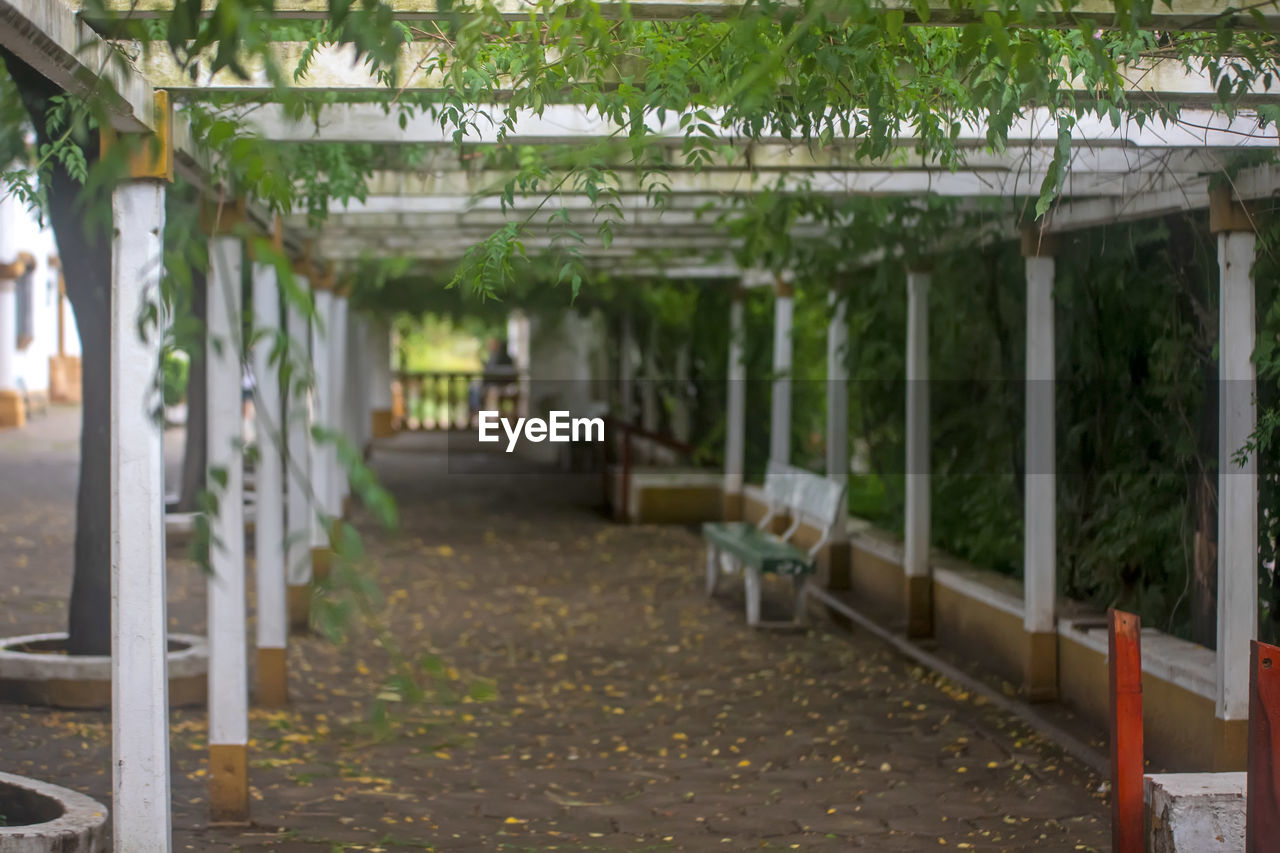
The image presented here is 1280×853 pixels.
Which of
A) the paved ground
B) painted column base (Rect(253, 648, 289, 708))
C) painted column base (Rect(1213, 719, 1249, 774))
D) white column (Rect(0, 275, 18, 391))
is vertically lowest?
the paved ground

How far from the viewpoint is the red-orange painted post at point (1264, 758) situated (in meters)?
3.23

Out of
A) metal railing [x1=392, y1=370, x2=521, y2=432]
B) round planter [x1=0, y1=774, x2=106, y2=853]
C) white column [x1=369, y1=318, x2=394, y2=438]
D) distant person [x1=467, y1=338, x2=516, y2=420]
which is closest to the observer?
round planter [x1=0, y1=774, x2=106, y2=853]

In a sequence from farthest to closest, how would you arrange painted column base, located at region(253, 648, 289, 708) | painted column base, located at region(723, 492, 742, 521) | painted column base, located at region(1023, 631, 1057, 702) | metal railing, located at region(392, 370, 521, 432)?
metal railing, located at region(392, 370, 521, 432) → painted column base, located at region(723, 492, 742, 521) → painted column base, located at region(253, 648, 289, 708) → painted column base, located at region(1023, 631, 1057, 702)

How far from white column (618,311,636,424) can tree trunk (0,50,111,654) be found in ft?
37.2

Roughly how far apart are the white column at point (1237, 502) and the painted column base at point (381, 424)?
20.7 m

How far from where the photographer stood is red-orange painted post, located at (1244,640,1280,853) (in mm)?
3229

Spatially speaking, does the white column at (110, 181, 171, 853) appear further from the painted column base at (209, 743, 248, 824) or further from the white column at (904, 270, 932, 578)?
the white column at (904, 270, 932, 578)

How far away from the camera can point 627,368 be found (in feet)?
60.0

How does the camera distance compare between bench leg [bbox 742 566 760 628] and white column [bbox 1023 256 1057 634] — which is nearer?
white column [bbox 1023 256 1057 634]

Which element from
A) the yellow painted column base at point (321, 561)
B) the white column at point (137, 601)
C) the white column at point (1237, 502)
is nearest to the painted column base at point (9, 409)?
the yellow painted column base at point (321, 561)

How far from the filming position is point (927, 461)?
8.65 meters

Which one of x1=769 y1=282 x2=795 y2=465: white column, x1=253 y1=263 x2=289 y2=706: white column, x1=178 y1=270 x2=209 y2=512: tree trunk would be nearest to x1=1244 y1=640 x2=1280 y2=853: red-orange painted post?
x1=253 y1=263 x2=289 y2=706: white column

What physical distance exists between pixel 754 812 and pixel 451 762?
149cm

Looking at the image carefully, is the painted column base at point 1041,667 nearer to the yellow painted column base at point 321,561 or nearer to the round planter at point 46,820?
the round planter at point 46,820
